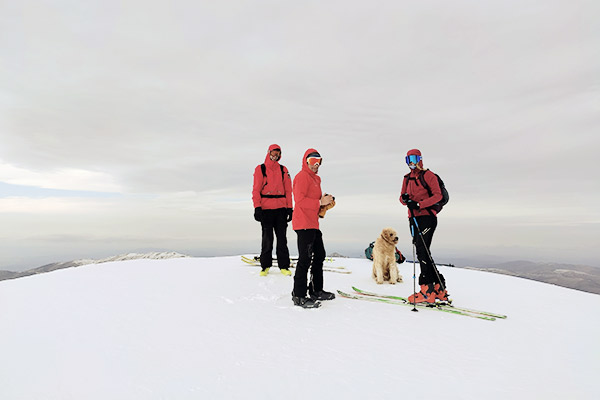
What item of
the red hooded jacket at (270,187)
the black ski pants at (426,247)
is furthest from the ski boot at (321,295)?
the red hooded jacket at (270,187)

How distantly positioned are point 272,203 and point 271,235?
0.75 meters

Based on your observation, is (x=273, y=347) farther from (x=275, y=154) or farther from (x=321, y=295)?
(x=275, y=154)

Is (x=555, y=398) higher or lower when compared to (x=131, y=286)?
lower

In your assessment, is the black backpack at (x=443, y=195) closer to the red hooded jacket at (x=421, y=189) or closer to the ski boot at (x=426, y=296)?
the red hooded jacket at (x=421, y=189)

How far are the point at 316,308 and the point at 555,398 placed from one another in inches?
112

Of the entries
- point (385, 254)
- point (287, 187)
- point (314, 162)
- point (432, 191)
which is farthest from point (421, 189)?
point (287, 187)

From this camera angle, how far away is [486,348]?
3605 millimetres

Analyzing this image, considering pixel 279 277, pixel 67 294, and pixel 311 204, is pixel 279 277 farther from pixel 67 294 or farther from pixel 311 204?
pixel 67 294

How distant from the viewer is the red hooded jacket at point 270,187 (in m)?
7.18

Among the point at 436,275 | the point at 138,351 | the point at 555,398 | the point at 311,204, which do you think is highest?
A: the point at 311,204

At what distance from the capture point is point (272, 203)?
7.28 meters

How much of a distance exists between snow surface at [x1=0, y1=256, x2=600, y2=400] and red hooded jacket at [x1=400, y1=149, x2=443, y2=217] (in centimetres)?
166

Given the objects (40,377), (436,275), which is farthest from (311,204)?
(40,377)

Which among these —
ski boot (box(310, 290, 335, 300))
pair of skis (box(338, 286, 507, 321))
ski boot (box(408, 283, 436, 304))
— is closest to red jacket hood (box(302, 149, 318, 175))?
ski boot (box(310, 290, 335, 300))
